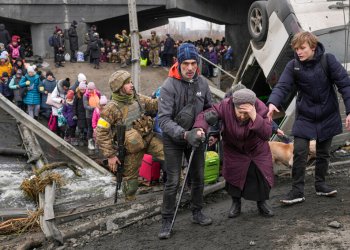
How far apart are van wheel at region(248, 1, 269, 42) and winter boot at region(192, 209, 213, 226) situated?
11.4ft

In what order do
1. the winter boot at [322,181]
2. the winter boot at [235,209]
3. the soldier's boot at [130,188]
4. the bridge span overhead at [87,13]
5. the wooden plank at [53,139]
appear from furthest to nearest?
the bridge span overhead at [87,13], the wooden plank at [53,139], the soldier's boot at [130,188], the winter boot at [322,181], the winter boot at [235,209]

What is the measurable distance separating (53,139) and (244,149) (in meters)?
5.09

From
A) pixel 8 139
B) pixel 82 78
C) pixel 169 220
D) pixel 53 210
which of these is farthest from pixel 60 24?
pixel 169 220

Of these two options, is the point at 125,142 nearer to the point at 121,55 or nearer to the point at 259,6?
the point at 259,6

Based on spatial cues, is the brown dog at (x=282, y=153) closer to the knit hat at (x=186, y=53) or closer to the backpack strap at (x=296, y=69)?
the backpack strap at (x=296, y=69)

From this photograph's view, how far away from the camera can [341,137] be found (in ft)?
20.5

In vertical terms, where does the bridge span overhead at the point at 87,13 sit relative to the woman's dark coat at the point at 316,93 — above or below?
above

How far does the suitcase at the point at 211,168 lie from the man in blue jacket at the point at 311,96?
1210 mm

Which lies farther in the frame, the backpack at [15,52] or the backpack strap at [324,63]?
the backpack at [15,52]

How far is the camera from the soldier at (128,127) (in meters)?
5.02

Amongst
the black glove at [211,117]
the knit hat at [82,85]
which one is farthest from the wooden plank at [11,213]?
the knit hat at [82,85]

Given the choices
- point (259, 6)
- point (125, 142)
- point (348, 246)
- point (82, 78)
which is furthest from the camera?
point (82, 78)

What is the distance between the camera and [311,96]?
14.9ft

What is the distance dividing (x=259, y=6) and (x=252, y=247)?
4.32 m
